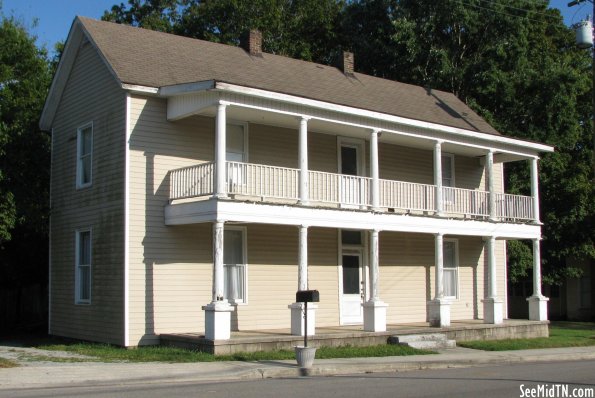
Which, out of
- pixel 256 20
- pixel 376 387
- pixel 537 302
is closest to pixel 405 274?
pixel 537 302

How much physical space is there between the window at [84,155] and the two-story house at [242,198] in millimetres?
63

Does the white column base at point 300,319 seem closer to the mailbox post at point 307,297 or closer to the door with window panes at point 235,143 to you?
the mailbox post at point 307,297

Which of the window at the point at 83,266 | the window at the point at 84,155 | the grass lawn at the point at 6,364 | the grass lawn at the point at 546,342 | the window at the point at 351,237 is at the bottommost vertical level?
the grass lawn at the point at 546,342

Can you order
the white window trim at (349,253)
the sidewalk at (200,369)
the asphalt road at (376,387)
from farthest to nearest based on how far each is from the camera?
the white window trim at (349,253) < the sidewalk at (200,369) < the asphalt road at (376,387)

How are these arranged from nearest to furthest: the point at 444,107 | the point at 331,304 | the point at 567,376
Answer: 1. the point at 567,376
2. the point at 331,304
3. the point at 444,107

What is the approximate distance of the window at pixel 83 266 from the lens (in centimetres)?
2077

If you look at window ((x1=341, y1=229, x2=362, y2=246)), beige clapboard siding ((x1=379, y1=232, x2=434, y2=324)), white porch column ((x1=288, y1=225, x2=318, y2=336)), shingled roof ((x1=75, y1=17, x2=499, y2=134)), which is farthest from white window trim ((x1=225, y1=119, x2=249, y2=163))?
beige clapboard siding ((x1=379, y1=232, x2=434, y2=324))

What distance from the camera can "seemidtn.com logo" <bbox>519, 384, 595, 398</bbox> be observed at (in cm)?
1155

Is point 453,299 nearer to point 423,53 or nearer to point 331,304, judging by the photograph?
point 331,304

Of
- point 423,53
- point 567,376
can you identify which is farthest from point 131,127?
point 423,53

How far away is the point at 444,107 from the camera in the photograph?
91.6 feet

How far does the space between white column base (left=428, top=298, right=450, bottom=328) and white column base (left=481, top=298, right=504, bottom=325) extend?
228 centimetres

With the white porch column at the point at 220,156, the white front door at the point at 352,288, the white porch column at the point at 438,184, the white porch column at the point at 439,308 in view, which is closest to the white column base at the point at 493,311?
the white porch column at the point at 439,308

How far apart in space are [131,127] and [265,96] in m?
3.42
